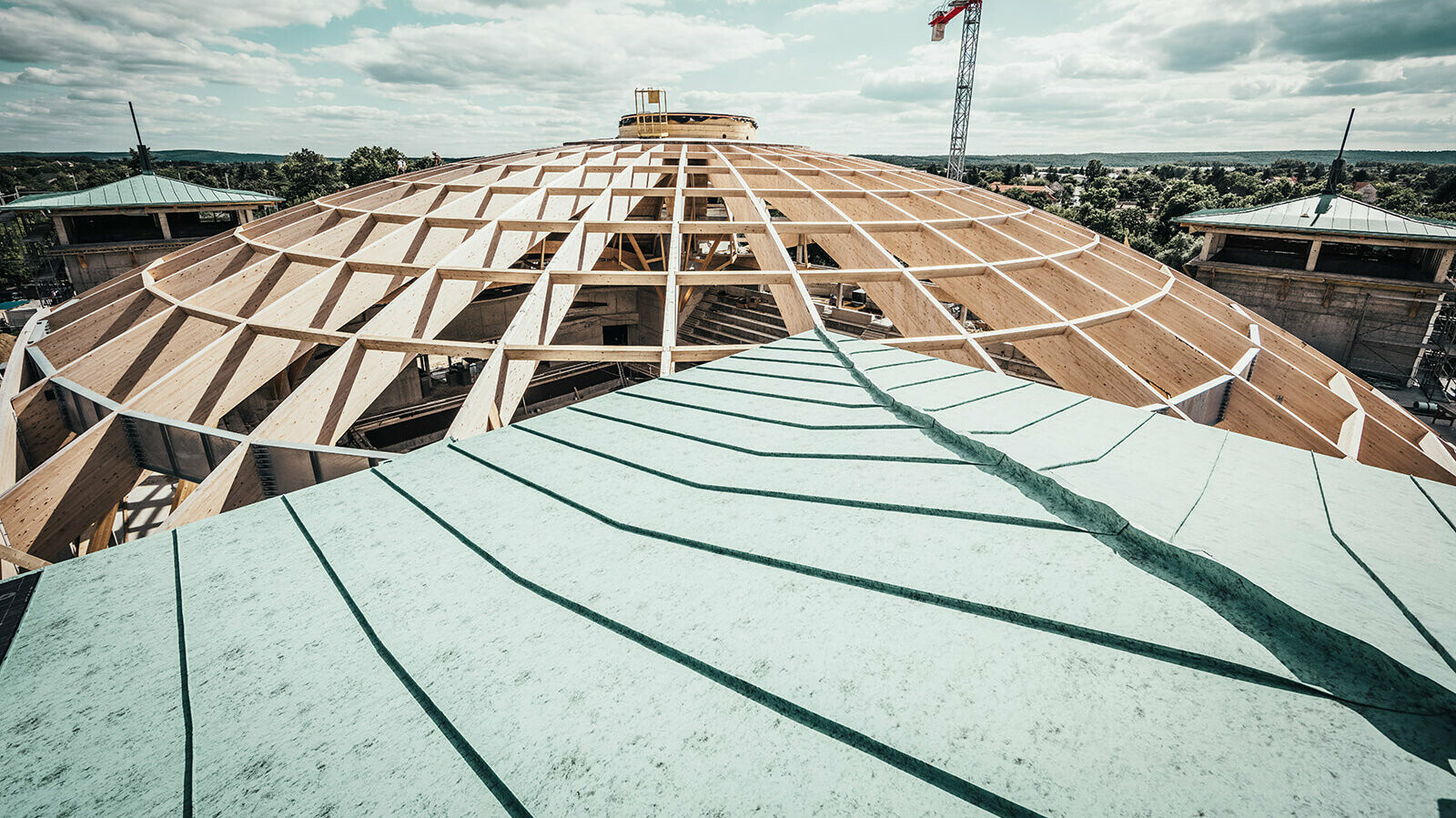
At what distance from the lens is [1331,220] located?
26625mm

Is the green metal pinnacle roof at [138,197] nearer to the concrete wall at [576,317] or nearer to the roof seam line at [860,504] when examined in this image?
the concrete wall at [576,317]

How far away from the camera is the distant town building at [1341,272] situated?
25547 millimetres

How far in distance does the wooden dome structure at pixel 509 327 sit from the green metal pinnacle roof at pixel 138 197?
27.2m

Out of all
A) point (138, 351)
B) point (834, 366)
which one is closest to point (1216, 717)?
point (834, 366)

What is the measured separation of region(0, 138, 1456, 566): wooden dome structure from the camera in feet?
24.4

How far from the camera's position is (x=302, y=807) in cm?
170

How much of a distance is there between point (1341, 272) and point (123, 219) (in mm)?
65651

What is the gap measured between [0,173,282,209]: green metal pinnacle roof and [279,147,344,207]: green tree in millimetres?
50868

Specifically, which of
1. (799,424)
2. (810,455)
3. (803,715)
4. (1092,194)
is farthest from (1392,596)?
(1092,194)

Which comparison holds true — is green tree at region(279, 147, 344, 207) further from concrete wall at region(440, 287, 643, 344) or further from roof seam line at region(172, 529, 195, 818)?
roof seam line at region(172, 529, 195, 818)

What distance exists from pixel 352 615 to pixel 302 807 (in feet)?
3.12

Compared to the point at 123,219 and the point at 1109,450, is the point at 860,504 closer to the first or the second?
the point at 1109,450

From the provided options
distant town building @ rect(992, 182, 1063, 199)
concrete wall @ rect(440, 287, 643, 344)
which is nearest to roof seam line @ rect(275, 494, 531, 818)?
concrete wall @ rect(440, 287, 643, 344)

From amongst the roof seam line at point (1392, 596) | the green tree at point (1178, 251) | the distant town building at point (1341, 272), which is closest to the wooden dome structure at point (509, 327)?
the roof seam line at point (1392, 596)
